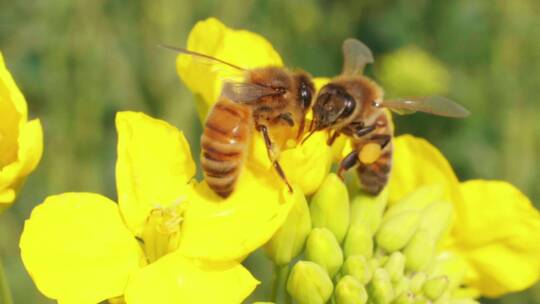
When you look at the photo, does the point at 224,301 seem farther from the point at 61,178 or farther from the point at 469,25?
the point at 469,25

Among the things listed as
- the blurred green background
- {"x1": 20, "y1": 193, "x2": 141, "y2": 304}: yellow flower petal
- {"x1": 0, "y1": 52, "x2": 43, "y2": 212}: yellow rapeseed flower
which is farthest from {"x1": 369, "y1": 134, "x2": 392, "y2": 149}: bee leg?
the blurred green background

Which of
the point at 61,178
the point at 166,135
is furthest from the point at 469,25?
the point at 166,135

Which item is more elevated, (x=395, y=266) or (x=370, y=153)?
(x=370, y=153)

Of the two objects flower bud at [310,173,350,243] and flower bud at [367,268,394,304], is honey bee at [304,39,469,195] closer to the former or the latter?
flower bud at [310,173,350,243]

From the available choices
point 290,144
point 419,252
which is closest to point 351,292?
point 419,252

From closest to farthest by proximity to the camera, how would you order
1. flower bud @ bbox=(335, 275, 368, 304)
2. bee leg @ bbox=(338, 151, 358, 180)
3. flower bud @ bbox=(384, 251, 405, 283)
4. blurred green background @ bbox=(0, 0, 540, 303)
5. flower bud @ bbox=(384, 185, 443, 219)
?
flower bud @ bbox=(335, 275, 368, 304) → flower bud @ bbox=(384, 251, 405, 283) → bee leg @ bbox=(338, 151, 358, 180) → flower bud @ bbox=(384, 185, 443, 219) → blurred green background @ bbox=(0, 0, 540, 303)

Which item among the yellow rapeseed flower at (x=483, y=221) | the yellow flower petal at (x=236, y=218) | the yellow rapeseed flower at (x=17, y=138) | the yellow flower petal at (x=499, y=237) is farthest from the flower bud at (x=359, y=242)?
the yellow rapeseed flower at (x=17, y=138)

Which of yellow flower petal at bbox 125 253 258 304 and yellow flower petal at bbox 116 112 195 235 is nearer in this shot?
yellow flower petal at bbox 125 253 258 304

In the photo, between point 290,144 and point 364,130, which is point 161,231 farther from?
point 364,130
